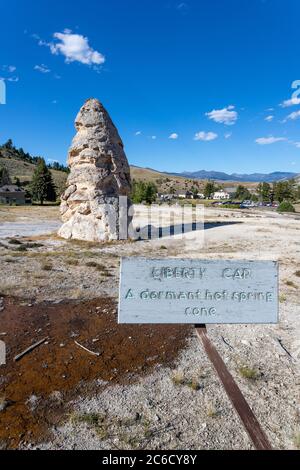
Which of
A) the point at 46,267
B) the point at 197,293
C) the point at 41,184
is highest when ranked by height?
the point at 41,184

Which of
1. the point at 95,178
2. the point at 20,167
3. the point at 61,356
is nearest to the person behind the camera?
the point at 61,356

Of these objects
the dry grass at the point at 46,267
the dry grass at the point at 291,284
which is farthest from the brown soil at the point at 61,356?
the dry grass at the point at 291,284

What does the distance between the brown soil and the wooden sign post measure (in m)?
2.09

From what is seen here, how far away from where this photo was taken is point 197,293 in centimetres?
443

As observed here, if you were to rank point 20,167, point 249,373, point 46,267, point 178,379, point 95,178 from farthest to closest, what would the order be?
1. point 20,167
2. point 95,178
3. point 46,267
4. point 249,373
5. point 178,379

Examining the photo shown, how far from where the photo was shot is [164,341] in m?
7.16

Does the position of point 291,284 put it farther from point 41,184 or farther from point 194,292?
point 41,184

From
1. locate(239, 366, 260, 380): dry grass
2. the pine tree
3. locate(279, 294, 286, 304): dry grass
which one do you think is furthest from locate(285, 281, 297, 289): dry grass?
the pine tree

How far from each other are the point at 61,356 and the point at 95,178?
16734 millimetres

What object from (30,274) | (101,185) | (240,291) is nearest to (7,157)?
(101,185)

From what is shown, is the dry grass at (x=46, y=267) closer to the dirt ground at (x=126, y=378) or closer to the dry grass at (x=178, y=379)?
the dirt ground at (x=126, y=378)

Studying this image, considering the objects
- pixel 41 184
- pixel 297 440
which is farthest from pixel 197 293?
pixel 41 184
